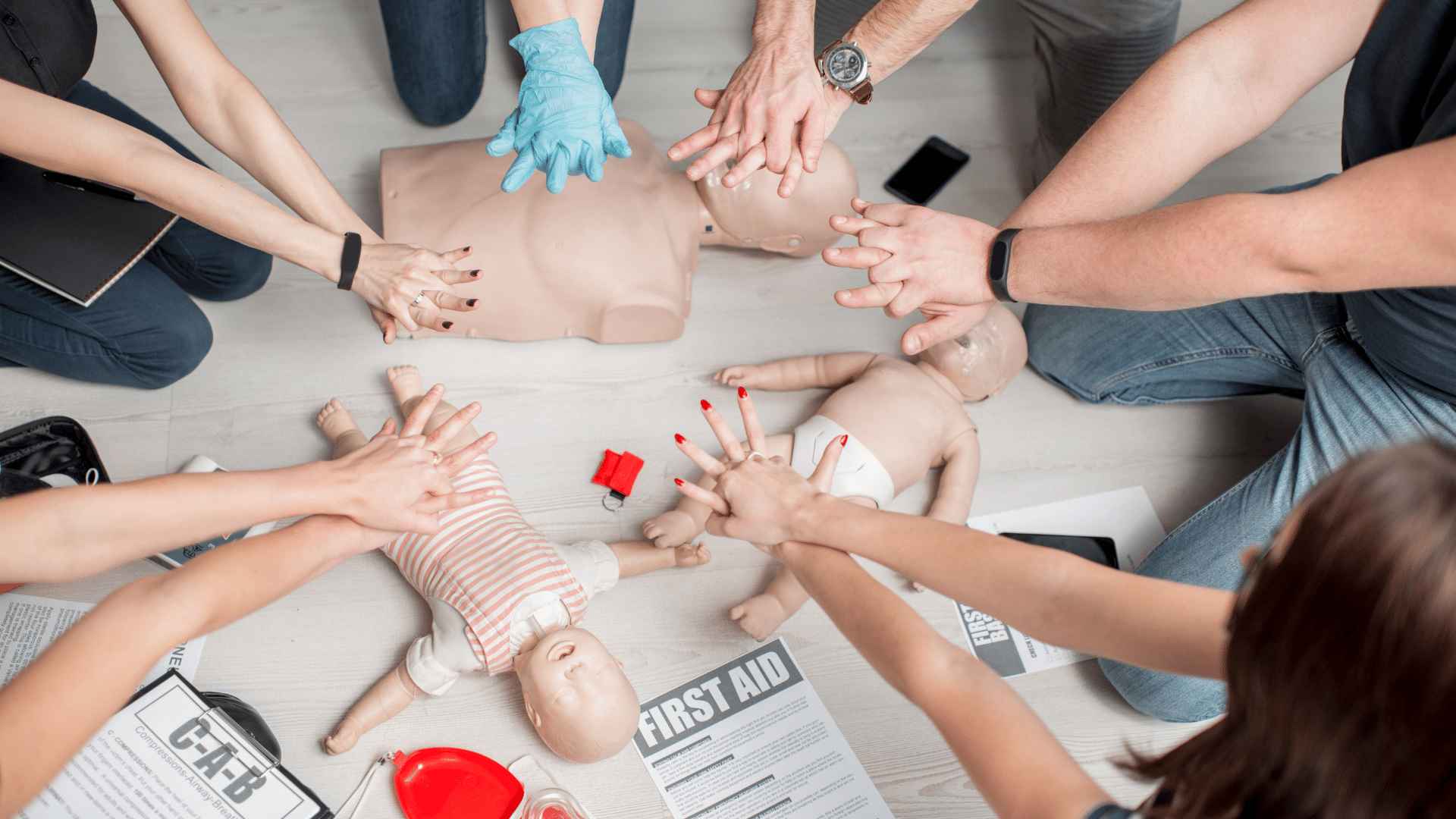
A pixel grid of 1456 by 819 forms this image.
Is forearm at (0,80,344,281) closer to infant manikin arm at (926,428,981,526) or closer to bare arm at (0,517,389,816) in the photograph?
bare arm at (0,517,389,816)

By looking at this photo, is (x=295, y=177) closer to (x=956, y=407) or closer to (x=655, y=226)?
(x=655, y=226)

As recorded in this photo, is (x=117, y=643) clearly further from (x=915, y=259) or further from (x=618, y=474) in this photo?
(x=915, y=259)

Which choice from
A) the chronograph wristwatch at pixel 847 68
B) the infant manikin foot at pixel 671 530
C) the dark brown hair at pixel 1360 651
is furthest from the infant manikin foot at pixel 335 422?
the dark brown hair at pixel 1360 651

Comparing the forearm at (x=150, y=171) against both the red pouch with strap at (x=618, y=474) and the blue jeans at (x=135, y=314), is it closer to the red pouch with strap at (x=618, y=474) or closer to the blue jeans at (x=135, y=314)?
the blue jeans at (x=135, y=314)

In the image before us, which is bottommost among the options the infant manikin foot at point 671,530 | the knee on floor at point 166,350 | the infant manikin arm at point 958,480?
the infant manikin foot at point 671,530

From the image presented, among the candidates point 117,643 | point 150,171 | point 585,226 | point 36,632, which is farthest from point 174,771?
point 585,226

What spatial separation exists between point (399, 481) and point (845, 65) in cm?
90

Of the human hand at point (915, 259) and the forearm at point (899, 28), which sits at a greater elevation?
the forearm at point (899, 28)

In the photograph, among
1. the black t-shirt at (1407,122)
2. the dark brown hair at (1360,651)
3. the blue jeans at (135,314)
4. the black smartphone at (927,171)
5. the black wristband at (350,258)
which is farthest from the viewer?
the black smartphone at (927,171)

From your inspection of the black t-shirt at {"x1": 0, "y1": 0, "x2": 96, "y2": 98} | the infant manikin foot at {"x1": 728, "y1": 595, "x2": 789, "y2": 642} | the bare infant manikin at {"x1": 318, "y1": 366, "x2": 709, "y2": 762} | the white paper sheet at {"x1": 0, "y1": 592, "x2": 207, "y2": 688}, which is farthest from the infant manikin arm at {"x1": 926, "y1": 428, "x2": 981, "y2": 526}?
the black t-shirt at {"x1": 0, "y1": 0, "x2": 96, "y2": 98}

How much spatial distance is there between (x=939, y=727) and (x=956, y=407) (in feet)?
2.42

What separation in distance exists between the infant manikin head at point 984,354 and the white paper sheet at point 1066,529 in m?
0.23

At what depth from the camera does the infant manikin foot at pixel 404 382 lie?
1538mm

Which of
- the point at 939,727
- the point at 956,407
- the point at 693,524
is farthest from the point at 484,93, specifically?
the point at 939,727
